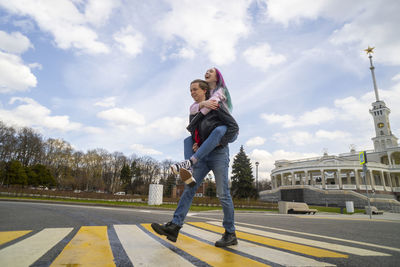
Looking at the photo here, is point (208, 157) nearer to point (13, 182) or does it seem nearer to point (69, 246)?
point (69, 246)

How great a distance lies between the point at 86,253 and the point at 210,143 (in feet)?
4.58

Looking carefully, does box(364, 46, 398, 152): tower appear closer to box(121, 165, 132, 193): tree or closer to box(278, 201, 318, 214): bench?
box(278, 201, 318, 214): bench

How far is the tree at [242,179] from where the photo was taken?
38.3 m

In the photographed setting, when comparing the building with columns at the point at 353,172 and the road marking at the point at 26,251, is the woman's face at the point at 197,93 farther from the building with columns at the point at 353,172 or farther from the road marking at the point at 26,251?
the building with columns at the point at 353,172

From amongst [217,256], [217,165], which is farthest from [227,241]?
[217,165]

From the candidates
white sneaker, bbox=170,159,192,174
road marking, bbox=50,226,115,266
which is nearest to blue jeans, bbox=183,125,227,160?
white sneaker, bbox=170,159,192,174

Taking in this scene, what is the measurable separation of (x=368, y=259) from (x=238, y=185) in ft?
125

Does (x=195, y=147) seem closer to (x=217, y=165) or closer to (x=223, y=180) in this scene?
(x=217, y=165)

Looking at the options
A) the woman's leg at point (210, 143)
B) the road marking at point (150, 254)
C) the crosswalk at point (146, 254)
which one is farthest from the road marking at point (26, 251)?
the woman's leg at point (210, 143)

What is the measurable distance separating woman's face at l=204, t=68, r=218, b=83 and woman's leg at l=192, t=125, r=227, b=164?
707 mm

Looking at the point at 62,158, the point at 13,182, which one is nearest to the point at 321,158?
the point at 13,182

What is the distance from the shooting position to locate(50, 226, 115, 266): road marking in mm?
1361

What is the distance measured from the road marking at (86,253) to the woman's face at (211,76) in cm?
208

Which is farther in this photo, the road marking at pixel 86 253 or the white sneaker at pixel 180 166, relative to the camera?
the white sneaker at pixel 180 166
